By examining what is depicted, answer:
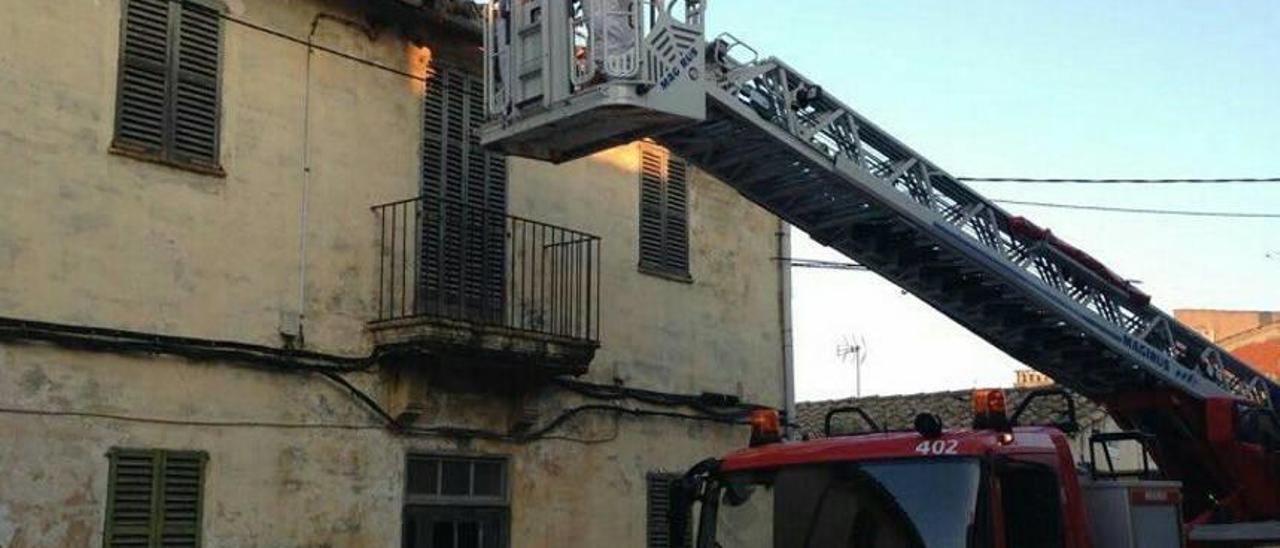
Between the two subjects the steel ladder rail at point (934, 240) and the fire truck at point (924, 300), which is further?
the steel ladder rail at point (934, 240)

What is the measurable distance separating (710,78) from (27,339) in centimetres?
552

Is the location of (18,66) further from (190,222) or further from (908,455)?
(908,455)

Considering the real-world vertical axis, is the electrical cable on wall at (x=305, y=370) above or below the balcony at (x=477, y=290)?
below

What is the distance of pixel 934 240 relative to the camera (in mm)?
12336

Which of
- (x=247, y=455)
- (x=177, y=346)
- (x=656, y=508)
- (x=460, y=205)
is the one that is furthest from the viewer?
(x=656, y=508)

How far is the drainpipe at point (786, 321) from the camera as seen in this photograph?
709 inches

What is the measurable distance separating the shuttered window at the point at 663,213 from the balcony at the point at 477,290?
149cm

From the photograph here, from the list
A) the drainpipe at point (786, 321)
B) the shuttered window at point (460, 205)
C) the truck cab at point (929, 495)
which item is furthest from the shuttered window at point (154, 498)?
the drainpipe at point (786, 321)

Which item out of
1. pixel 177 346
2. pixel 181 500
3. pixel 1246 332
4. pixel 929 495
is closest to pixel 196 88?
pixel 177 346

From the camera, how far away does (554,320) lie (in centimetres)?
1490

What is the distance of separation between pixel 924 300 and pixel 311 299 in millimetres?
5467

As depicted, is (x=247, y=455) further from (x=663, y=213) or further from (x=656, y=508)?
(x=663, y=213)

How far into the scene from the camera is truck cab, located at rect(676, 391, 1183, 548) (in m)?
8.05

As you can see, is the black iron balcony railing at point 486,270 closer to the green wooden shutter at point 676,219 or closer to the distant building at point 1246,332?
the green wooden shutter at point 676,219
